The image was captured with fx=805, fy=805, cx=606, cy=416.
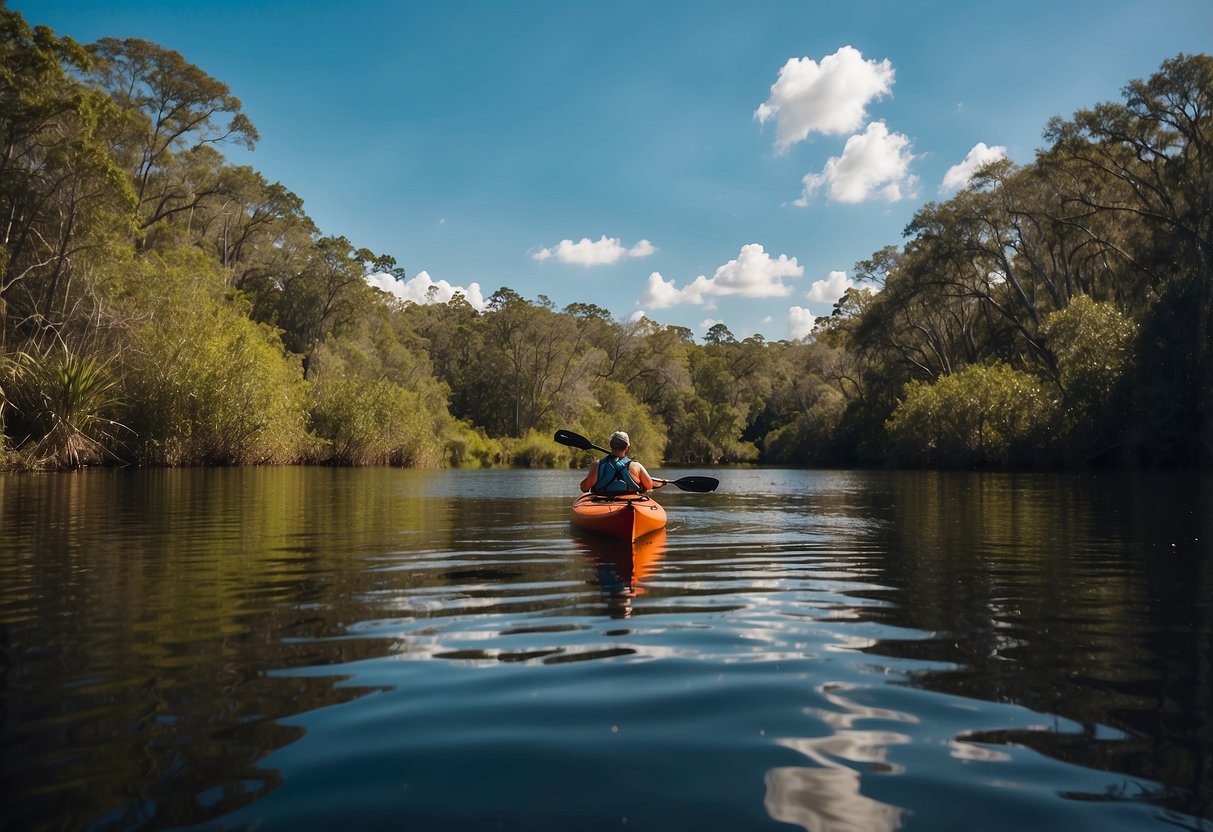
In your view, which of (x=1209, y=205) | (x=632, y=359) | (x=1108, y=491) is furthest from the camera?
(x=632, y=359)

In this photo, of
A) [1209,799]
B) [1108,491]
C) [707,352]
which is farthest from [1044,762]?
[707,352]

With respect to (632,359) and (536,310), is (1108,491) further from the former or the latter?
(632,359)

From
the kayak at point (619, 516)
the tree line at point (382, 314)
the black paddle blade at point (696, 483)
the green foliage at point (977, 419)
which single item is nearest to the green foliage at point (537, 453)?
the tree line at point (382, 314)

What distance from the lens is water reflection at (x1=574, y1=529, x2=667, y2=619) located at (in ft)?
17.8

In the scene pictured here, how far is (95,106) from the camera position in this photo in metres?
21.0

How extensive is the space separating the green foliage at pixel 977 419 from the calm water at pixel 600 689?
26.8 meters

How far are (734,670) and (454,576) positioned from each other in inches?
128

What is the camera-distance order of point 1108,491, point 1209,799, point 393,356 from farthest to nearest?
1. point 393,356
2. point 1108,491
3. point 1209,799

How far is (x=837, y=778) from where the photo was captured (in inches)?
93.7

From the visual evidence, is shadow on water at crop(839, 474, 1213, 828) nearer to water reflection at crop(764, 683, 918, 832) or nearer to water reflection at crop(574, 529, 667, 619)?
water reflection at crop(764, 683, 918, 832)

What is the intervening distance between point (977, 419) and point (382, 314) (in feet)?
114

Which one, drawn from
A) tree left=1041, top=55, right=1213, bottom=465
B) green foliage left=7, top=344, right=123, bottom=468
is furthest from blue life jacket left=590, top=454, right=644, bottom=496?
tree left=1041, top=55, right=1213, bottom=465

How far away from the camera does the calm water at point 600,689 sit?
2.21 meters

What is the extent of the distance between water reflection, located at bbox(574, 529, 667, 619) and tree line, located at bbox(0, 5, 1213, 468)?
17248mm
